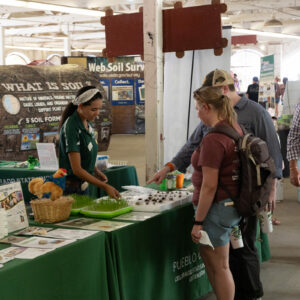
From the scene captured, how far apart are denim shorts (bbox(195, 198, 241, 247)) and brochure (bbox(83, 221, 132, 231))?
1.38 feet

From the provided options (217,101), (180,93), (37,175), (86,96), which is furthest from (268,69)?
(217,101)

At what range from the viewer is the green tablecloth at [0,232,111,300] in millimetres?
1979

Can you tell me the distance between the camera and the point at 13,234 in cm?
251

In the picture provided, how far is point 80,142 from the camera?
3.31 m

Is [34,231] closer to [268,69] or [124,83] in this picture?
[268,69]

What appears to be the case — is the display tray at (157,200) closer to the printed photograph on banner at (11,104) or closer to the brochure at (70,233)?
the brochure at (70,233)

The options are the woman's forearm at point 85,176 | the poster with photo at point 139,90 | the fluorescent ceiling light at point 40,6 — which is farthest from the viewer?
the poster with photo at point 139,90

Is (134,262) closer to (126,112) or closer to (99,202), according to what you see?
(99,202)

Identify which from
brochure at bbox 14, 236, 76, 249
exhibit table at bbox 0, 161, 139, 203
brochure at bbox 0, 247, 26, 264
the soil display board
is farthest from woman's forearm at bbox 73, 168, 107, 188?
the soil display board

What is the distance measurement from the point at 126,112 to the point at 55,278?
13613 millimetres

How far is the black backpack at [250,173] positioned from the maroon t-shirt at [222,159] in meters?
0.02

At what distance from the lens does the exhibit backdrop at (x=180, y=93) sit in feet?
14.9

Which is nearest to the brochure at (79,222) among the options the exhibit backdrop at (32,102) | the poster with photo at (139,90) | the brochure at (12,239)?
the brochure at (12,239)

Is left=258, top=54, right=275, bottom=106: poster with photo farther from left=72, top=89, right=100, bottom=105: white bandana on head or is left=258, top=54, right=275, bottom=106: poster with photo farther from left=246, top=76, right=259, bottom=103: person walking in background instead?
left=72, top=89, right=100, bottom=105: white bandana on head
